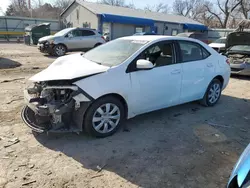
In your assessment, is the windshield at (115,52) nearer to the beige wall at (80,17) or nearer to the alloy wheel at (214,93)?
the alloy wheel at (214,93)

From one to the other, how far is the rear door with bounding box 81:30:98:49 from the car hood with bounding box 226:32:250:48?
26.8ft

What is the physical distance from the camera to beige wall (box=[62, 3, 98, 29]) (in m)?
26.6

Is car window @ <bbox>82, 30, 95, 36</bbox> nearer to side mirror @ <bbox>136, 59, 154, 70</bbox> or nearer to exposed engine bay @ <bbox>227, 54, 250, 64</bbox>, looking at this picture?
exposed engine bay @ <bbox>227, 54, 250, 64</bbox>

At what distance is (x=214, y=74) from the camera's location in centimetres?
532

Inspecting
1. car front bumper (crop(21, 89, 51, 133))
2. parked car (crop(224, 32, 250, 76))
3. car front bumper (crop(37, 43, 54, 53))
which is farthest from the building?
car front bumper (crop(21, 89, 51, 133))

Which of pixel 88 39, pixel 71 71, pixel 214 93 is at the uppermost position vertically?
pixel 88 39

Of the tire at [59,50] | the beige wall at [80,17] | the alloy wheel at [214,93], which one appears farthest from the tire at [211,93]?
the beige wall at [80,17]

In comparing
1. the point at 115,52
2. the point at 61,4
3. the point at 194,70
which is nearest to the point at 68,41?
the point at 115,52

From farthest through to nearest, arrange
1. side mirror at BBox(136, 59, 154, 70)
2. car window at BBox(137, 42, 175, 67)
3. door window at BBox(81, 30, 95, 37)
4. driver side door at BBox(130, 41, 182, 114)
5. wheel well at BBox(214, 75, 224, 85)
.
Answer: door window at BBox(81, 30, 95, 37) < wheel well at BBox(214, 75, 224, 85) < car window at BBox(137, 42, 175, 67) < driver side door at BBox(130, 41, 182, 114) < side mirror at BBox(136, 59, 154, 70)

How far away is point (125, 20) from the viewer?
26578 millimetres

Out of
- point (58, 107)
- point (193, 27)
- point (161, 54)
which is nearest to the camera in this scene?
point (58, 107)

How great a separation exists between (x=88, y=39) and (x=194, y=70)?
36.3 ft

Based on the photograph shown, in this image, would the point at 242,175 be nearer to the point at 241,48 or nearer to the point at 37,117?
the point at 37,117

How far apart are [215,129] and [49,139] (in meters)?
2.95
